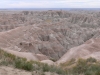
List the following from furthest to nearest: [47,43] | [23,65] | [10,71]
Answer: [47,43] < [23,65] < [10,71]

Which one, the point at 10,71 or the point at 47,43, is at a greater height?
the point at 10,71

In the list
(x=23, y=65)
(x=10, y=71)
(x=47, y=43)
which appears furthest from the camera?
(x=47, y=43)

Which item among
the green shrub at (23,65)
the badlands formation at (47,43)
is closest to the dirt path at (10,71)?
the green shrub at (23,65)

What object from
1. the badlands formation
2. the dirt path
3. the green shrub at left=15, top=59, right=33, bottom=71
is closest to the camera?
Result: the dirt path

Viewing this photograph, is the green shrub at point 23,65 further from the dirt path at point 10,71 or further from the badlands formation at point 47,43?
the badlands formation at point 47,43

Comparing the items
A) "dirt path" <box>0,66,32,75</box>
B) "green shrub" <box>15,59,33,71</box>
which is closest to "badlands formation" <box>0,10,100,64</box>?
"green shrub" <box>15,59,33,71</box>

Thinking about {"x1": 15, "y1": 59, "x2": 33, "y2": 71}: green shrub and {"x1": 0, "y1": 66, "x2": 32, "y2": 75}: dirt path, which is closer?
{"x1": 0, "y1": 66, "x2": 32, "y2": 75}: dirt path

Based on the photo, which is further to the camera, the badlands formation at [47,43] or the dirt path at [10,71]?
the badlands formation at [47,43]

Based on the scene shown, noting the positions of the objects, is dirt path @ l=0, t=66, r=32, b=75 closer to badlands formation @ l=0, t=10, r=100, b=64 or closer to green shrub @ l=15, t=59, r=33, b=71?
green shrub @ l=15, t=59, r=33, b=71

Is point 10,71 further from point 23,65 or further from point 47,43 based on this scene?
point 47,43

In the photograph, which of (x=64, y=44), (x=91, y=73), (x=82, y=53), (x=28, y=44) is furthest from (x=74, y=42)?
(x=91, y=73)

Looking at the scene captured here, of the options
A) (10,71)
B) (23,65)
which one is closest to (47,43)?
(23,65)
